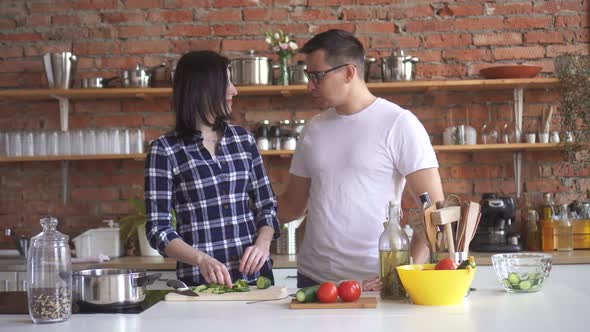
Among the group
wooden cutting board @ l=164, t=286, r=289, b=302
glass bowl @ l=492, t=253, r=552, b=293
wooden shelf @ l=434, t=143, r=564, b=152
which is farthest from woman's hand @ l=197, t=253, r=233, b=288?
wooden shelf @ l=434, t=143, r=564, b=152

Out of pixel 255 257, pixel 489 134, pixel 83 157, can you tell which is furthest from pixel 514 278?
pixel 83 157

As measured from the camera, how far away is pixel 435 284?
1.89 meters

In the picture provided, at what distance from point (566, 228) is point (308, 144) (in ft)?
6.69

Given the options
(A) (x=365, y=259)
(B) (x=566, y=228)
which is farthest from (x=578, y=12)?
(A) (x=365, y=259)

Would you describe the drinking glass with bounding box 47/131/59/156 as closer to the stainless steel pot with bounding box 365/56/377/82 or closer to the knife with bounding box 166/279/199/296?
the stainless steel pot with bounding box 365/56/377/82

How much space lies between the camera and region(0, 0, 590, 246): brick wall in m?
4.47

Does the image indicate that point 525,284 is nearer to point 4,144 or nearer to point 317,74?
point 317,74

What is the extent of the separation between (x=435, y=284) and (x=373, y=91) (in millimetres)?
2609

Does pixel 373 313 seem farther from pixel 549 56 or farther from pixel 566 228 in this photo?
pixel 549 56

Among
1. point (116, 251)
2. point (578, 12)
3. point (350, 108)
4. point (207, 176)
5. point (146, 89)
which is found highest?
point (578, 12)

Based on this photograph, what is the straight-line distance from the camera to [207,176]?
2342 millimetres

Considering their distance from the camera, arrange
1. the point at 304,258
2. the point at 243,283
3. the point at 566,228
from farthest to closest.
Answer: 1. the point at 566,228
2. the point at 304,258
3. the point at 243,283

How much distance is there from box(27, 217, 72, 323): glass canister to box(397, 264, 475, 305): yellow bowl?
835mm

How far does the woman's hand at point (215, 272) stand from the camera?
212 centimetres
